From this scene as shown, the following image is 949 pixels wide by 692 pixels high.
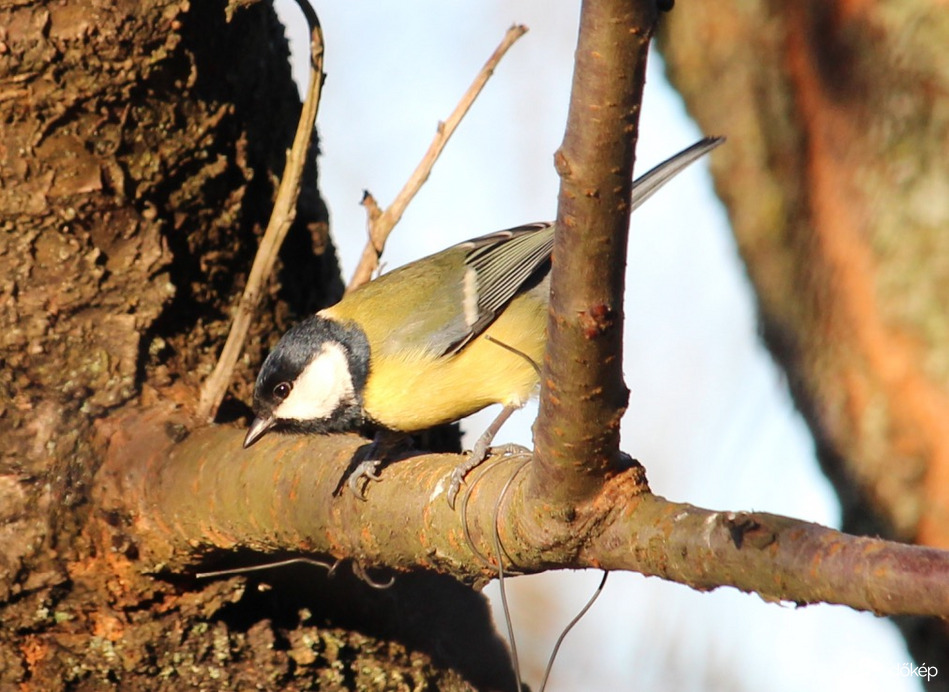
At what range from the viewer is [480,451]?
6.44 ft

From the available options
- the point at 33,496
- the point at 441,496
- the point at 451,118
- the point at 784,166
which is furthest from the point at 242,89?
the point at 784,166

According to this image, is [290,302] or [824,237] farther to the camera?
[290,302]

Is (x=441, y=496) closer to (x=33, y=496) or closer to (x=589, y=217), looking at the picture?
(x=589, y=217)

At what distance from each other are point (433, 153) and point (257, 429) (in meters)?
0.71

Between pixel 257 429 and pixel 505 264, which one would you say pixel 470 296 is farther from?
pixel 257 429

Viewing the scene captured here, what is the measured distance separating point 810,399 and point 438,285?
1.39 metres

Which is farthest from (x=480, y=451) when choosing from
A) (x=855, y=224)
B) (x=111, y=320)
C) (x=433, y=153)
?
(x=855, y=224)

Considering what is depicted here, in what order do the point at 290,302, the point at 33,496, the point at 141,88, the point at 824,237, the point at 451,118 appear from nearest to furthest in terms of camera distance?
the point at 824,237, the point at 33,496, the point at 141,88, the point at 451,118, the point at 290,302

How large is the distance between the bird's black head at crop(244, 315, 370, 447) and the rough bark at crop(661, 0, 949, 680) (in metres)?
1.11

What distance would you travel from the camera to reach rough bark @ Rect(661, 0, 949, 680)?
120 cm

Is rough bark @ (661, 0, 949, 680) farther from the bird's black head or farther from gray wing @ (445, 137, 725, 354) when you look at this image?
the bird's black head

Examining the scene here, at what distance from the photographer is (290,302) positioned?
2480 mm

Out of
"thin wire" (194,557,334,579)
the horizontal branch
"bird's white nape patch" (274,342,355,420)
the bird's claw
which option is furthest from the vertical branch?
"bird's white nape patch" (274,342,355,420)

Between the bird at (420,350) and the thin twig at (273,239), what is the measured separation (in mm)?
115
